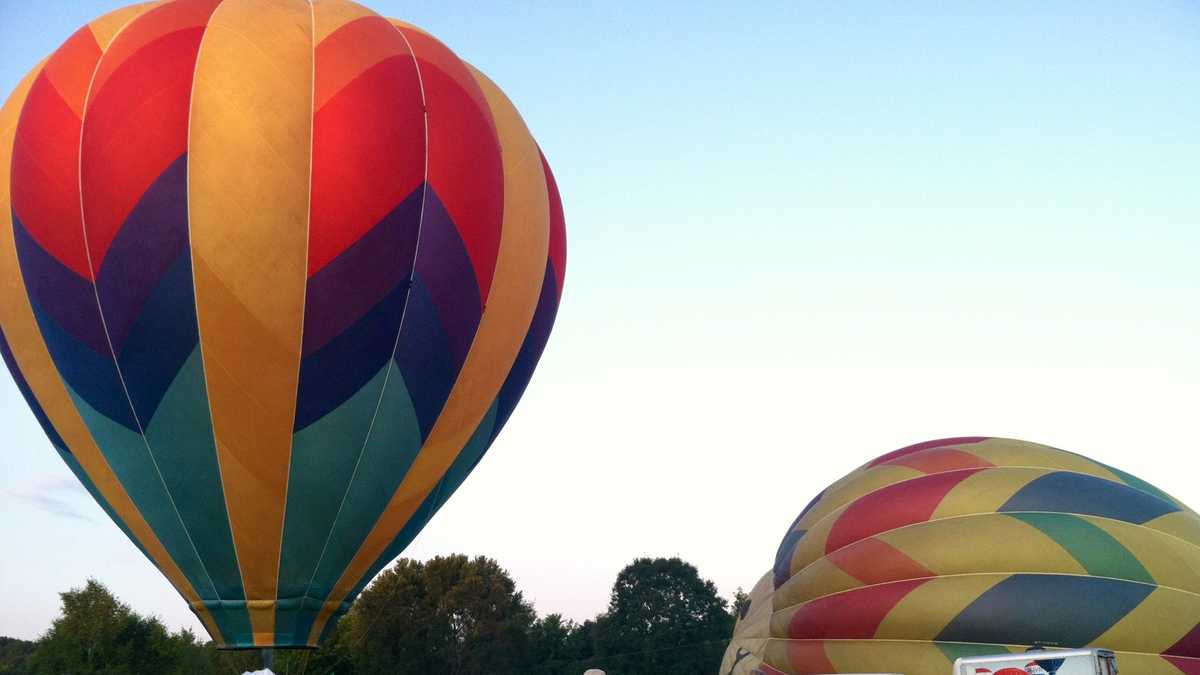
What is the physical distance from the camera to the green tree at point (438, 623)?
134 ft

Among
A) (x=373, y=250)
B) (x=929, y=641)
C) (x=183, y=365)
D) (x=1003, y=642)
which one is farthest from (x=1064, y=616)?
(x=183, y=365)

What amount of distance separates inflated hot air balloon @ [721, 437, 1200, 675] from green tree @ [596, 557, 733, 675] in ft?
92.0

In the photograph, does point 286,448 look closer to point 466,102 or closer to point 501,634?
point 466,102

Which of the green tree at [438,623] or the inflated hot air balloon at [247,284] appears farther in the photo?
the green tree at [438,623]

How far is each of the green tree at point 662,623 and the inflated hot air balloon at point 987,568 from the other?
92.0ft

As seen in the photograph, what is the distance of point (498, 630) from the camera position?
138 ft

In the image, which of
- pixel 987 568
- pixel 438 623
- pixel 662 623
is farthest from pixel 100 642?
pixel 987 568

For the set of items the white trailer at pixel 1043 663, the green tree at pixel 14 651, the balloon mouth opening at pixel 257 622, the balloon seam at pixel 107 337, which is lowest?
the white trailer at pixel 1043 663

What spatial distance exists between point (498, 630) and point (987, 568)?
107ft

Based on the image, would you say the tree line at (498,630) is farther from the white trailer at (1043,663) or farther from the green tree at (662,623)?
the white trailer at (1043,663)

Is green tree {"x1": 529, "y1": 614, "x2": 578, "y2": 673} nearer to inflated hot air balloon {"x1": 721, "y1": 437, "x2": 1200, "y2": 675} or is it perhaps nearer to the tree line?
the tree line

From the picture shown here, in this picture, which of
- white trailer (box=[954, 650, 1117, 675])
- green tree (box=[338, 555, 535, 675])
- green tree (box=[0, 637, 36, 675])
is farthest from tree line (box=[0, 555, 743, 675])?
white trailer (box=[954, 650, 1117, 675])

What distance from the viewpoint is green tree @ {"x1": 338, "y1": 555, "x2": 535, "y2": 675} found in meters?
40.9

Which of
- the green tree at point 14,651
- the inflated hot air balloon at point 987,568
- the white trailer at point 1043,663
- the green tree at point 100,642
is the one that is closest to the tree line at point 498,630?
the green tree at point 100,642
